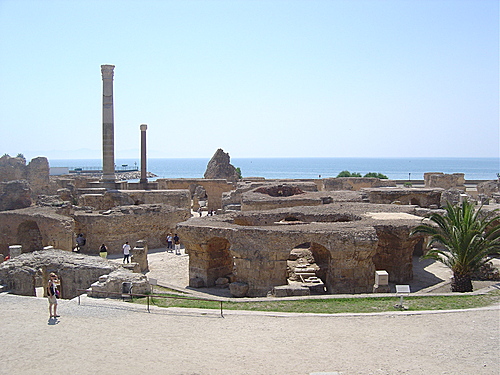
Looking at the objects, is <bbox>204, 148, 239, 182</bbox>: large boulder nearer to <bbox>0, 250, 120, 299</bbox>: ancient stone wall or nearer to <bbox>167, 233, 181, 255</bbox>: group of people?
<bbox>167, 233, 181, 255</bbox>: group of people

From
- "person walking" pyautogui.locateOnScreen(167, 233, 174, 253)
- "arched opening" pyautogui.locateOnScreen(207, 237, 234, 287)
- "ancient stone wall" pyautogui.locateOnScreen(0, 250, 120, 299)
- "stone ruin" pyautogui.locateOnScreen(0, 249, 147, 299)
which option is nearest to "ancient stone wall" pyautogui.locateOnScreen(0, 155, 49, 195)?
"person walking" pyautogui.locateOnScreen(167, 233, 174, 253)

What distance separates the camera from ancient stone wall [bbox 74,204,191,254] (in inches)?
929

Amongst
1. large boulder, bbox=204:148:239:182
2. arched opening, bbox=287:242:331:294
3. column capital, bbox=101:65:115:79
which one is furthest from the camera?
large boulder, bbox=204:148:239:182

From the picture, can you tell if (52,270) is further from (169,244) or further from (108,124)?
(108,124)

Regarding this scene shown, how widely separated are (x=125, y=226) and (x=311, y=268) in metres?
10.6

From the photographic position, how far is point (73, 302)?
39.1 feet

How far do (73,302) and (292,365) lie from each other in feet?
21.2

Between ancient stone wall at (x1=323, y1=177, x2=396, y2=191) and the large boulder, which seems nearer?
ancient stone wall at (x1=323, y1=177, x2=396, y2=191)

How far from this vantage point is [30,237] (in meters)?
25.4

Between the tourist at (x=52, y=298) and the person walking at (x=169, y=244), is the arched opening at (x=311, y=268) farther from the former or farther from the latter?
the tourist at (x=52, y=298)

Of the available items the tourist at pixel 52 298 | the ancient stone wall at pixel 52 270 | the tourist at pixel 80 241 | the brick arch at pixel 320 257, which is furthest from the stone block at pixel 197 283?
the tourist at pixel 80 241

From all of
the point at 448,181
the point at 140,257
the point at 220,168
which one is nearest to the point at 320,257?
the point at 140,257

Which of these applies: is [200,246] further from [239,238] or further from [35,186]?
[35,186]

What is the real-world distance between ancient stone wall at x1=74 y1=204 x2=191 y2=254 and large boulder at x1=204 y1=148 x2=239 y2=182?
23345mm
